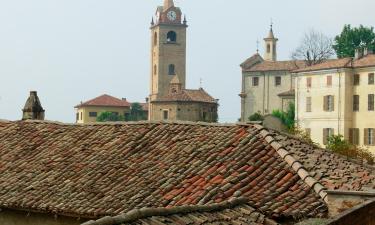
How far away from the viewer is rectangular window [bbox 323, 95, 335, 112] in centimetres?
7811

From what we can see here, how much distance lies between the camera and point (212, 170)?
1625cm

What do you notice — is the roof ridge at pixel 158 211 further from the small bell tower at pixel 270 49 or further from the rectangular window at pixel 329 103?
the small bell tower at pixel 270 49

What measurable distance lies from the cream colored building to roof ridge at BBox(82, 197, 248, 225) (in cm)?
6263

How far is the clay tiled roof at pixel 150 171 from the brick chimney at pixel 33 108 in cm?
463

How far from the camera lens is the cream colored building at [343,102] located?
2987 inches

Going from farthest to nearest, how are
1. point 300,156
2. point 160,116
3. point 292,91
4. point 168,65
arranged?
point 168,65 < point 160,116 < point 292,91 < point 300,156

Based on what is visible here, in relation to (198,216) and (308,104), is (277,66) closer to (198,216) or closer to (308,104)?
(308,104)

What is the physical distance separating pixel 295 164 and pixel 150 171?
10.2ft

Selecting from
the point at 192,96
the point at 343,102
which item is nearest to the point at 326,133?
the point at 343,102

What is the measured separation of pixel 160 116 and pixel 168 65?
21142mm

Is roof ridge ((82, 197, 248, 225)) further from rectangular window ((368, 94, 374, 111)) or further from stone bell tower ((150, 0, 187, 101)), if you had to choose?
stone bell tower ((150, 0, 187, 101))

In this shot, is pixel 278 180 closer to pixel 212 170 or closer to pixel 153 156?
pixel 212 170

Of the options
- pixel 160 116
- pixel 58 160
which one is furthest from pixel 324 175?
pixel 160 116

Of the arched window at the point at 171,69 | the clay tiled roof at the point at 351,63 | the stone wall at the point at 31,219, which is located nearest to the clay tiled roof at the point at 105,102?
the arched window at the point at 171,69
